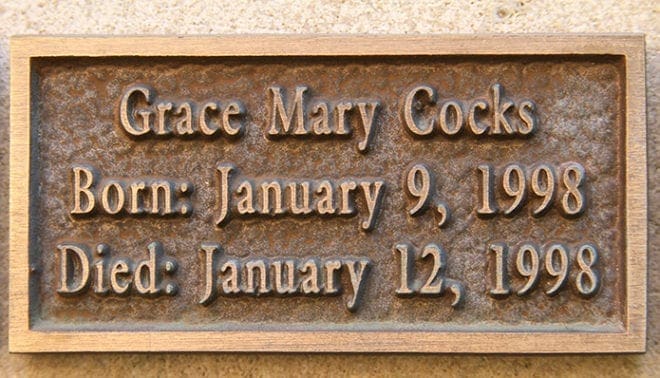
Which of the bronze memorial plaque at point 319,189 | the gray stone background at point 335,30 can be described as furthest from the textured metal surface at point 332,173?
the gray stone background at point 335,30

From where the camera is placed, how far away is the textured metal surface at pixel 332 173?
1.42 m

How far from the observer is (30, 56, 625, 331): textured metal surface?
4.66 ft

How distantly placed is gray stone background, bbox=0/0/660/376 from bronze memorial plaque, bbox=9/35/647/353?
0.11 metres

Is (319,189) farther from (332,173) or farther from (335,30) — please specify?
(335,30)

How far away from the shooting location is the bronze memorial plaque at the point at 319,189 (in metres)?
1.40

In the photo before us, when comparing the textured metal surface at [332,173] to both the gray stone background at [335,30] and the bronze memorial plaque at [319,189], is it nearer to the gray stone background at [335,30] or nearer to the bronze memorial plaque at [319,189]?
the bronze memorial plaque at [319,189]

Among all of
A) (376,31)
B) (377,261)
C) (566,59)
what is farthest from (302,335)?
(566,59)

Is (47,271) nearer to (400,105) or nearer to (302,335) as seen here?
(302,335)

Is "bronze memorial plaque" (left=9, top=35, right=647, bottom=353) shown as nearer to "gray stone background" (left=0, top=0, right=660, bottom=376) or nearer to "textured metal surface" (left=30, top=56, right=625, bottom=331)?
"textured metal surface" (left=30, top=56, right=625, bottom=331)

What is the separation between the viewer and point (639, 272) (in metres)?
1.39

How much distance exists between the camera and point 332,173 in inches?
56.6

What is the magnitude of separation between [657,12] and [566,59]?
0.87 feet

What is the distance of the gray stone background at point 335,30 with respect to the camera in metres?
1.49

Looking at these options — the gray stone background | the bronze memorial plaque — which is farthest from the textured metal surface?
the gray stone background
